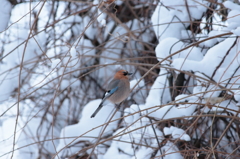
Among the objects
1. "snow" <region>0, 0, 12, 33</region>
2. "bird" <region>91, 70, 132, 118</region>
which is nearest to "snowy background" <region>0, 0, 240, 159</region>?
"snow" <region>0, 0, 12, 33</region>

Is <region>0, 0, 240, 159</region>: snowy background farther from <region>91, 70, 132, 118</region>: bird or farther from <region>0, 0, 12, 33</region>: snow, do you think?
<region>91, 70, 132, 118</region>: bird

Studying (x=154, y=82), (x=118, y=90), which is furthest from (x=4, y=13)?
(x=154, y=82)

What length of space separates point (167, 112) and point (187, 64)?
0.55m

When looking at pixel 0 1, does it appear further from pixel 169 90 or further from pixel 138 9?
→ pixel 138 9

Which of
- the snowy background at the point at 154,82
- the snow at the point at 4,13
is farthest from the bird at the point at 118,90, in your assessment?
the snow at the point at 4,13

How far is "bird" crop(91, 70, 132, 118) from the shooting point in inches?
154

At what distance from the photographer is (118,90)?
3965 mm

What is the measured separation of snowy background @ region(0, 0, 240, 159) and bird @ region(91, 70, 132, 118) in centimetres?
12

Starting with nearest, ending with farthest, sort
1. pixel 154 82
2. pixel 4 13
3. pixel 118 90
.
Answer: pixel 4 13, pixel 118 90, pixel 154 82

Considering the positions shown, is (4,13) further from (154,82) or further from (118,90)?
(154,82)

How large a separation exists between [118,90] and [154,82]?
0.52 meters

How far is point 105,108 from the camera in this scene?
4.46 meters

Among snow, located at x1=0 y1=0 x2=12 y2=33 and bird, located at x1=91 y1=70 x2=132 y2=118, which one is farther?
bird, located at x1=91 y1=70 x2=132 y2=118

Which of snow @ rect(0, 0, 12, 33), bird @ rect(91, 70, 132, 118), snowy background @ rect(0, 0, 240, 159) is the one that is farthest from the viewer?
bird @ rect(91, 70, 132, 118)
